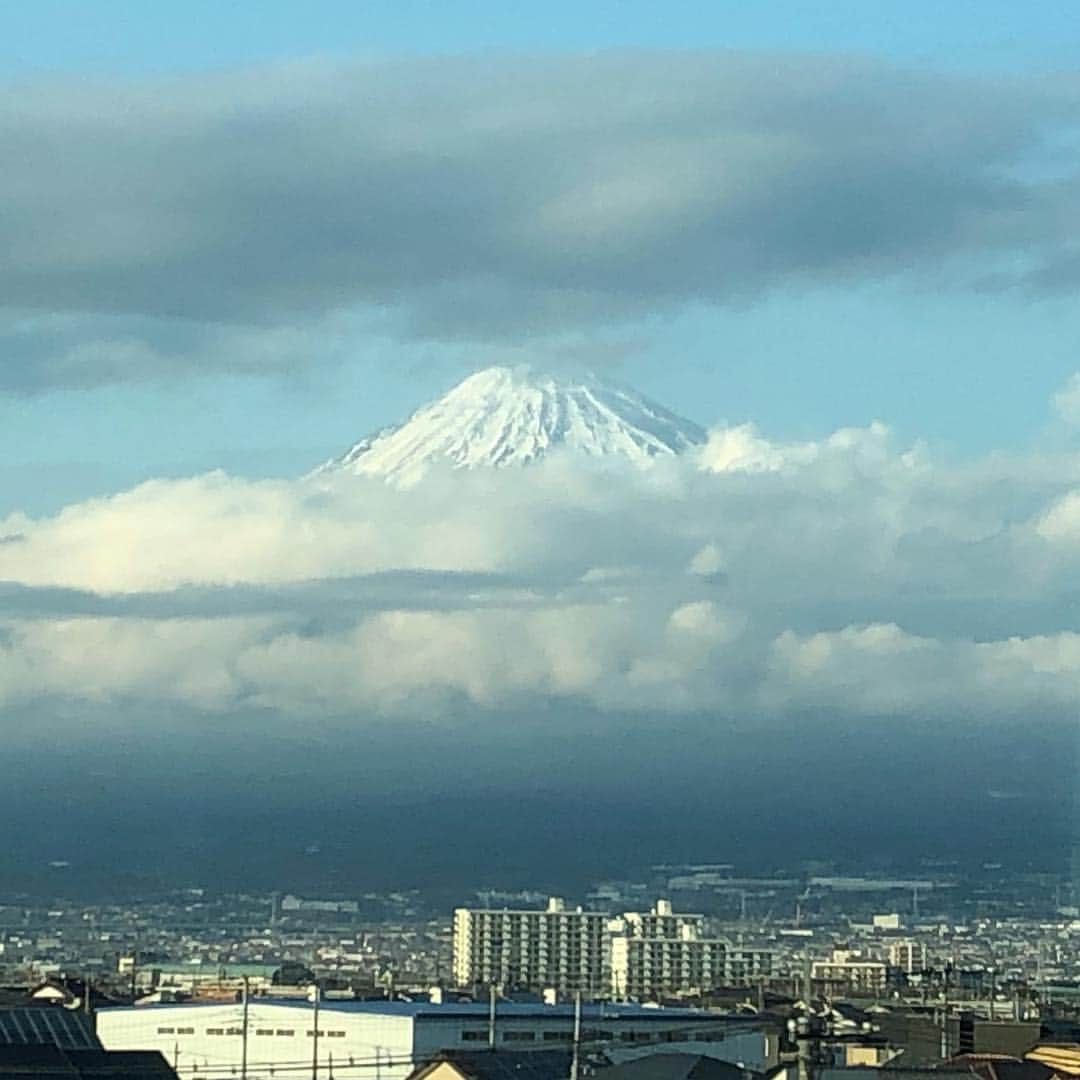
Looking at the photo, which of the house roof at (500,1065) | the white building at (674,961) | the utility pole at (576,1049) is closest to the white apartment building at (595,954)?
Answer: the white building at (674,961)

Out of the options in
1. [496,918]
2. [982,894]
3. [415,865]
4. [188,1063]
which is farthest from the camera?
[415,865]

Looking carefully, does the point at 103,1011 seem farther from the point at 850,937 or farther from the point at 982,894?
the point at 982,894

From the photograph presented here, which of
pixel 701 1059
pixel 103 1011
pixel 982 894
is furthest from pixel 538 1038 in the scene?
pixel 982 894

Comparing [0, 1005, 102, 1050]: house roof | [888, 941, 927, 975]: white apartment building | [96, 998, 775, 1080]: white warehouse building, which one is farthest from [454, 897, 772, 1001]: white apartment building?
[0, 1005, 102, 1050]: house roof

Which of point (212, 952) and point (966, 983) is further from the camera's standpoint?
point (212, 952)

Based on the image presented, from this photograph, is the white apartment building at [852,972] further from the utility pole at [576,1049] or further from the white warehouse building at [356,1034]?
the utility pole at [576,1049]

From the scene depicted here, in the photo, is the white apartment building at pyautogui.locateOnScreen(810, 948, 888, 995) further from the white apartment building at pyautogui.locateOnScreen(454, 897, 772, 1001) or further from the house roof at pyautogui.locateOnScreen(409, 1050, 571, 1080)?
the house roof at pyautogui.locateOnScreen(409, 1050, 571, 1080)

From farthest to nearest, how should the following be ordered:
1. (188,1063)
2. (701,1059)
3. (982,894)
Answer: (982,894), (188,1063), (701,1059)

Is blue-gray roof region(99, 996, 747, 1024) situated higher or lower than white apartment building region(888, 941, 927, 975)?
lower
